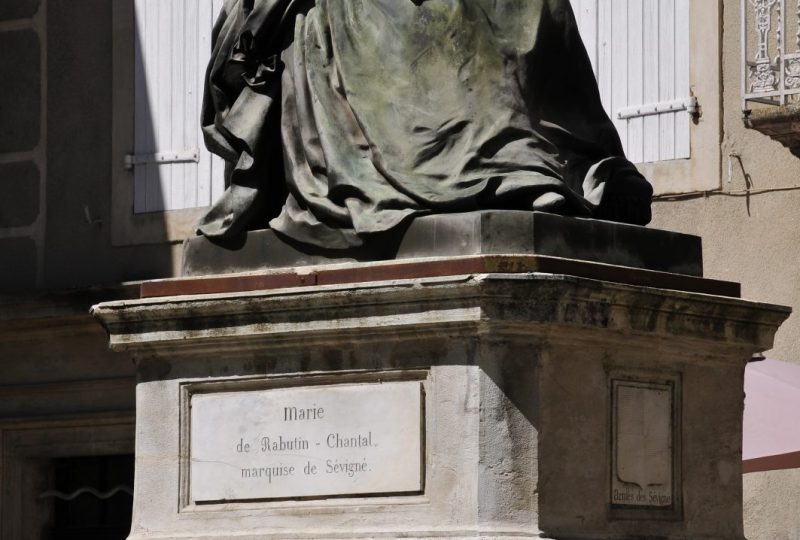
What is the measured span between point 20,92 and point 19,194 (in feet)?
2.21

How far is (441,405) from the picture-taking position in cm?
682

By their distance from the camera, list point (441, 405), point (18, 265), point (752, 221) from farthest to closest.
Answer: point (18, 265) < point (752, 221) < point (441, 405)

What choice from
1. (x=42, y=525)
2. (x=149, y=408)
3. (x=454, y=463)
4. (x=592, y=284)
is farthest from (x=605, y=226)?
(x=42, y=525)

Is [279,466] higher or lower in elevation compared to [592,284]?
lower

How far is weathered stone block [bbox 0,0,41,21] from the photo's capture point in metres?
17.2

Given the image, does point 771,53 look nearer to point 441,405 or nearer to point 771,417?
point 771,417

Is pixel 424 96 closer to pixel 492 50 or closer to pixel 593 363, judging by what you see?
pixel 492 50

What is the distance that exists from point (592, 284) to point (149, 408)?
4.53ft

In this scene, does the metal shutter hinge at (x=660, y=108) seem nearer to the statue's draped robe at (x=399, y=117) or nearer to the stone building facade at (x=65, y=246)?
the stone building facade at (x=65, y=246)

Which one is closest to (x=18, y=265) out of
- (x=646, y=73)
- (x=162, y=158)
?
(x=162, y=158)

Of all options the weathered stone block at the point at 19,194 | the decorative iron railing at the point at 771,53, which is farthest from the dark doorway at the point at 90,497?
the decorative iron railing at the point at 771,53

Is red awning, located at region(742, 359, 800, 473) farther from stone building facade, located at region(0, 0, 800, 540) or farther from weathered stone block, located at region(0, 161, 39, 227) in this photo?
weathered stone block, located at region(0, 161, 39, 227)

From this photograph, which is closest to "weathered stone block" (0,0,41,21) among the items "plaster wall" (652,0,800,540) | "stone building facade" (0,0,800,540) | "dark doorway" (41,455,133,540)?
"stone building facade" (0,0,800,540)

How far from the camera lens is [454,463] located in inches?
266
